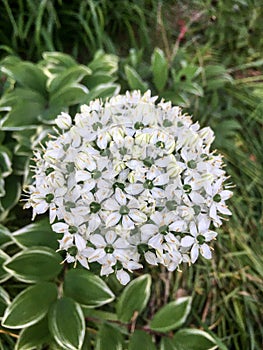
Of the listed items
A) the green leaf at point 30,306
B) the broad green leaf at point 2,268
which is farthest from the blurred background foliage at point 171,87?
the green leaf at point 30,306

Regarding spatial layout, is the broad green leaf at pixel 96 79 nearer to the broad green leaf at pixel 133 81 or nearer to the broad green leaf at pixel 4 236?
the broad green leaf at pixel 133 81

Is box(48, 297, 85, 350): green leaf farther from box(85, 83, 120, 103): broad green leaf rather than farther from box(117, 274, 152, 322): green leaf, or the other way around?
box(85, 83, 120, 103): broad green leaf

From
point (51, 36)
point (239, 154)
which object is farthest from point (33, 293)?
point (51, 36)

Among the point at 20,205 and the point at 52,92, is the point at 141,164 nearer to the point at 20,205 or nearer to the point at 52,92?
the point at 52,92

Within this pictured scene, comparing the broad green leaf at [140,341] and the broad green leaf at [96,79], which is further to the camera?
the broad green leaf at [96,79]

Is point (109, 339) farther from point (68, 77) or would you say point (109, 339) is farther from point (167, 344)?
point (68, 77)

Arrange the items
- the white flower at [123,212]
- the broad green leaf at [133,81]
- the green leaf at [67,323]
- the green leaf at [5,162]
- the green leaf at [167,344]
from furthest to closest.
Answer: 1. the broad green leaf at [133,81]
2. the green leaf at [5,162]
3. the green leaf at [167,344]
4. the green leaf at [67,323]
5. the white flower at [123,212]
